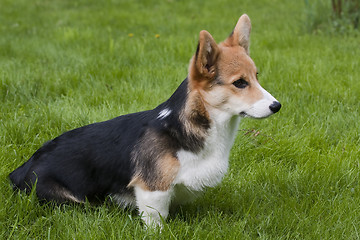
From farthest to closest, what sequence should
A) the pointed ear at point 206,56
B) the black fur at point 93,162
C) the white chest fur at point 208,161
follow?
the black fur at point 93,162
the white chest fur at point 208,161
the pointed ear at point 206,56

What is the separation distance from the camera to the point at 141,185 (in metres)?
2.60

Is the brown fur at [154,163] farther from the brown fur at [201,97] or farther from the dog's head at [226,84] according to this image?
the dog's head at [226,84]

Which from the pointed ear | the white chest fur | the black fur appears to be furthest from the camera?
the black fur

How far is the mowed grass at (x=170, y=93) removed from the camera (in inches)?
106

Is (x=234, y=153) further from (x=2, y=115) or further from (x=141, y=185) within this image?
(x=2, y=115)

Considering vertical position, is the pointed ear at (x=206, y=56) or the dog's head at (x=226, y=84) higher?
the pointed ear at (x=206, y=56)

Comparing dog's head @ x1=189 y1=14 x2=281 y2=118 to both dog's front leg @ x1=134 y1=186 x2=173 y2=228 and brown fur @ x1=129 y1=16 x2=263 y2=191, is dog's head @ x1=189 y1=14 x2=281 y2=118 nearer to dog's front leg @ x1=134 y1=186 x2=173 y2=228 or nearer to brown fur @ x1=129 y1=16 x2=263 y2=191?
brown fur @ x1=129 y1=16 x2=263 y2=191

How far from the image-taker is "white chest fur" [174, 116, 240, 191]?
2541mm

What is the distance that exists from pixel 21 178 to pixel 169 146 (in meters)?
1.02

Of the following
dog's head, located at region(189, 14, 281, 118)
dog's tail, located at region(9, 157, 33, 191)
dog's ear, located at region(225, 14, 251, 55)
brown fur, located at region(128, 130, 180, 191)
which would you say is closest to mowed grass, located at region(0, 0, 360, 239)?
dog's tail, located at region(9, 157, 33, 191)

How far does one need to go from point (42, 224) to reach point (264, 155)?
5.95ft

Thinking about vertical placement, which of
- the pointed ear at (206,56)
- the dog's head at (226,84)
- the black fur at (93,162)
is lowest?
the black fur at (93,162)

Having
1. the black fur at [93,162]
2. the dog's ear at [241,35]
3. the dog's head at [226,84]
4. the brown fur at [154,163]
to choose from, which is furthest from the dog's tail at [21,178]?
the dog's ear at [241,35]

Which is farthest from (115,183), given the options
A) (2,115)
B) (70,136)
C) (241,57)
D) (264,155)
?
(2,115)
